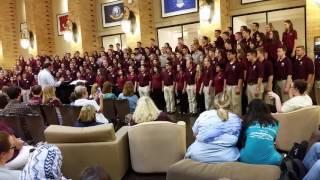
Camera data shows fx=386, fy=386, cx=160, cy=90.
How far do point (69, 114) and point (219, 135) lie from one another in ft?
12.5

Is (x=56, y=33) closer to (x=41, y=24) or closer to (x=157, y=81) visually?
(x=41, y=24)

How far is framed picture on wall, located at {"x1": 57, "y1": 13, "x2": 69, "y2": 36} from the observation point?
61.3 ft

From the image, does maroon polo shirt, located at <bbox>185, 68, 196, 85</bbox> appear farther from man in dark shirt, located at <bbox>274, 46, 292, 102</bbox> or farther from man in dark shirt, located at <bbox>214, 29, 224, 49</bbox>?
man in dark shirt, located at <bbox>274, 46, 292, 102</bbox>

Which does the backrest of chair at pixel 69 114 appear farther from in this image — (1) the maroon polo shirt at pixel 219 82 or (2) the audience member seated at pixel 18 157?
(1) the maroon polo shirt at pixel 219 82

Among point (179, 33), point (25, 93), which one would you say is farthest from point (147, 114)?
point (25, 93)

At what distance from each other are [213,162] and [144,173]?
1.45 metres

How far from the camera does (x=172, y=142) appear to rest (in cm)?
500

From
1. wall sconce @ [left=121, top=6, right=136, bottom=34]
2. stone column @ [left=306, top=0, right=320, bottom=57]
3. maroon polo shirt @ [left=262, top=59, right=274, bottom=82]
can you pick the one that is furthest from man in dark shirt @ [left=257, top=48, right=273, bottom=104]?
wall sconce @ [left=121, top=6, right=136, bottom=34]

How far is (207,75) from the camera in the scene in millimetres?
9828

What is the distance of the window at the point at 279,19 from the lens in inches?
440

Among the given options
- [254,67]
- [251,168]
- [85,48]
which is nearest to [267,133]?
[251,168]

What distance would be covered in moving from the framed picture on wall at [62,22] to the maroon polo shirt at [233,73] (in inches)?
449

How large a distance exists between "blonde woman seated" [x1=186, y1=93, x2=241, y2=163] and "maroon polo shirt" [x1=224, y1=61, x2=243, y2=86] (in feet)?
16.7

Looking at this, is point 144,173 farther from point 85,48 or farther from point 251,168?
point 85,48
